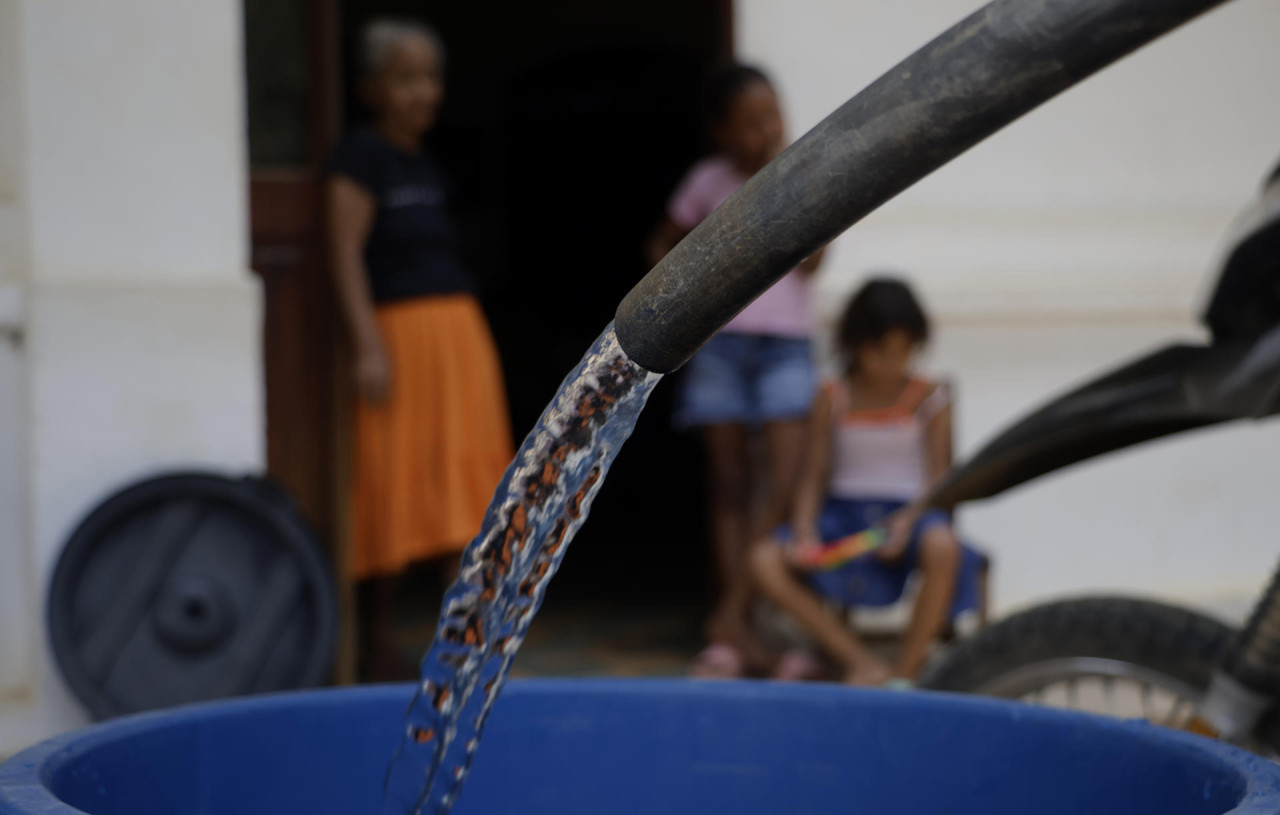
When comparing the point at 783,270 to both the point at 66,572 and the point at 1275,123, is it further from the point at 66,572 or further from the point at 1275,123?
the point at 1275,123

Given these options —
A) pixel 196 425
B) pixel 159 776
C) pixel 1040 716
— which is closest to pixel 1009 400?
pixel 196 425

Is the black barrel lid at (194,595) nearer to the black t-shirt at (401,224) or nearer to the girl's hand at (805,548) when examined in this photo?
the black t-shirt at (401,224)

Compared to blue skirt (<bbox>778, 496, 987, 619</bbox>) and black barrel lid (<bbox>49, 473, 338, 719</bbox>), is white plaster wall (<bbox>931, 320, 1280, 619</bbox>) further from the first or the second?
black barrel lid (<bbox>49, 473, 338, 719</bbox>)

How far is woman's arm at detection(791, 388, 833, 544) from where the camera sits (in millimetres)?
3618

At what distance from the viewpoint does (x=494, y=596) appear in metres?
1.05

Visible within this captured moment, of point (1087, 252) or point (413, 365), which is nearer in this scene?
point (413, 365)

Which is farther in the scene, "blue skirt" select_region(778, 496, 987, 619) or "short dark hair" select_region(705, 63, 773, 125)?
"short dark hair" select_region(705, 63, 773, 125)

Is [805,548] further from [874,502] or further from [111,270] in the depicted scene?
[111,270]

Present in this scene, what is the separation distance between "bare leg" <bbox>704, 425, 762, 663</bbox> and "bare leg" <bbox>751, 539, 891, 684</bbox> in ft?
0.82

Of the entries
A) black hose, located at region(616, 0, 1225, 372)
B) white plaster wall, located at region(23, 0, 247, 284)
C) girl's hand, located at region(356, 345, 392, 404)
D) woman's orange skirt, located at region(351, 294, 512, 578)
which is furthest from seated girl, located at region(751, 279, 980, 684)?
black hose, located at region(616, 0, 1225, 372)

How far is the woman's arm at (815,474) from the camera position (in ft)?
11.9

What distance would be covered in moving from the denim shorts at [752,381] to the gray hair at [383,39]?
1.09 meters

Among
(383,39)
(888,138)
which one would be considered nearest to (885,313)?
(383,39)

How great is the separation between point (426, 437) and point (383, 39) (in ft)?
3.32
